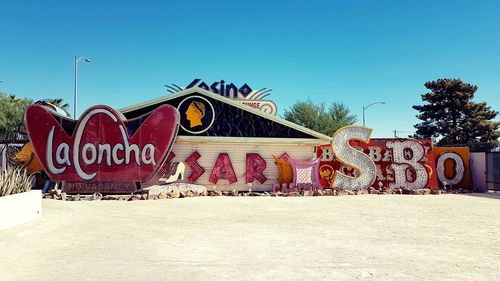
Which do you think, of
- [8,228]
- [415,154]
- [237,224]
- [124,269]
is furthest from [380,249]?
[415,154]

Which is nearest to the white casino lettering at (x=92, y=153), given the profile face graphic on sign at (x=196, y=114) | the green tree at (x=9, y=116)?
the profile face graphic on sign at (x=196, y=114)

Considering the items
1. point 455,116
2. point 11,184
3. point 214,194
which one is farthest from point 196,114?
point 455,116

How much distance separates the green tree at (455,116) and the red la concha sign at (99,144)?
4571 cm

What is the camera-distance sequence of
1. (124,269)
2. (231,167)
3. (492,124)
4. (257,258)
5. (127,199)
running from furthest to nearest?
(492,124), (231,167), (127,199), (257,258), (124,269)

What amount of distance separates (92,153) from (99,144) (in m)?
0.59

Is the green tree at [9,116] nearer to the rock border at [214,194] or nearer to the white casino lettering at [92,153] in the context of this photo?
the white casino lettering at [92,153]

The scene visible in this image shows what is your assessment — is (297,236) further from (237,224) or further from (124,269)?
(124,269)

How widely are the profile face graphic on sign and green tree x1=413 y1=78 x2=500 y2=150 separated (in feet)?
140

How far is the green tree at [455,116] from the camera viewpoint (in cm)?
5025

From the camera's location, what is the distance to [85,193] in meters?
18.8

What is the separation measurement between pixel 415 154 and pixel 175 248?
1900 cm

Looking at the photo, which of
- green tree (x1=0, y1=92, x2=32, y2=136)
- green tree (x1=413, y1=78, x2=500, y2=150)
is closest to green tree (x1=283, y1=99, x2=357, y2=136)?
green tree (x1=413, y1=78, x2=500, y2=150)

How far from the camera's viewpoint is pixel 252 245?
807 cm

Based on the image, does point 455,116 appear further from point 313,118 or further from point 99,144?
point 99,144
